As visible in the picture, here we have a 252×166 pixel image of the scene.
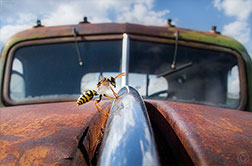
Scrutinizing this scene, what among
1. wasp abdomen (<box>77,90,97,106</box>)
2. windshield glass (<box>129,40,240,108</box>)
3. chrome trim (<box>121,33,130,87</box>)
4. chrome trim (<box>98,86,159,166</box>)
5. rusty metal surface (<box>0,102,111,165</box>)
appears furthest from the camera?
windshield glass (<box>129,40,240,108</box>)

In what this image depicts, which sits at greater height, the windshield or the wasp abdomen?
the windshield

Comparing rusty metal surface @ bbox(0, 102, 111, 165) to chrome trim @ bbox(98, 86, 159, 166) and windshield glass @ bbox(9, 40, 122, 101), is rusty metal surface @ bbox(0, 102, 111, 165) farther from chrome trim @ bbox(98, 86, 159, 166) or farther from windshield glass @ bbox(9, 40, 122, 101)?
windshield glass @ bbox(9, 40, 122, 101)

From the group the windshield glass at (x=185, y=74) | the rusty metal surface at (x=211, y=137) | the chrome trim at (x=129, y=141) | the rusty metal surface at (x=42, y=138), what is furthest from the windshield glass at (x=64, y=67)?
the chrome trim at (x=129, y=141)

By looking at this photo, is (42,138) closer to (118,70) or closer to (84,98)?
(84,98)

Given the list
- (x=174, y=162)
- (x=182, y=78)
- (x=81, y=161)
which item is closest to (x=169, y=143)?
(x=174, y=162)

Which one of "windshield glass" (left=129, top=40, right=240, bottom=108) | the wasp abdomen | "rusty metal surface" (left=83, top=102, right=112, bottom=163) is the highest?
"windshield glass" (left=129, top=40, right=240, bottom=108)

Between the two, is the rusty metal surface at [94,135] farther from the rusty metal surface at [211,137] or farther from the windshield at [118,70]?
the windshield at [118,70]

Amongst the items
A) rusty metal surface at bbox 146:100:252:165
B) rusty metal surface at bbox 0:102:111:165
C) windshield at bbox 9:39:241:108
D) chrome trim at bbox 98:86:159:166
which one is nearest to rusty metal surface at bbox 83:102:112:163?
rusty metal surface at bbox 0:102:111:165
